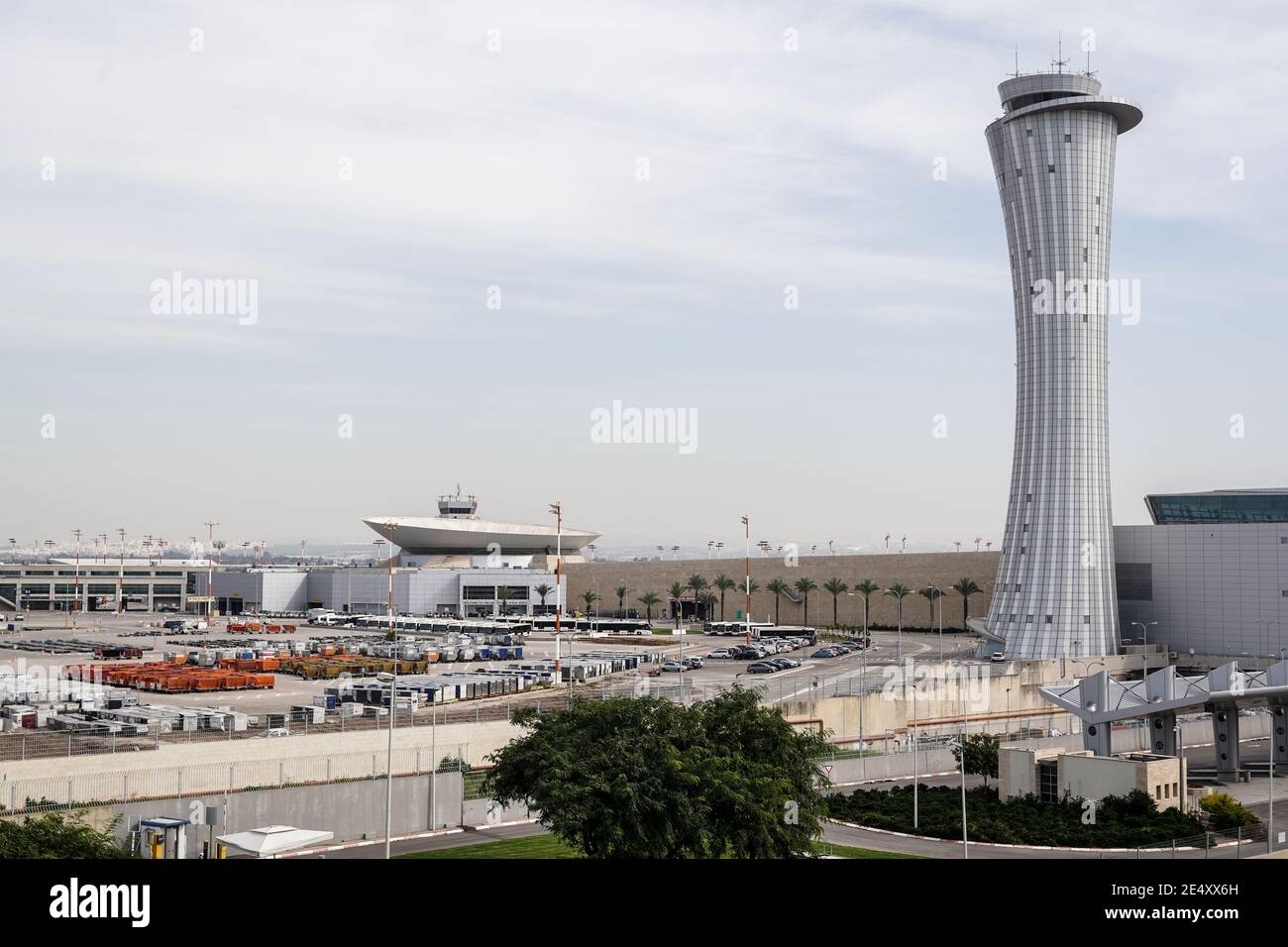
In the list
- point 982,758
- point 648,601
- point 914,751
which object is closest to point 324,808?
point 914,751

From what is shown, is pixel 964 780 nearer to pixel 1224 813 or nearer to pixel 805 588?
pixel 1224 813

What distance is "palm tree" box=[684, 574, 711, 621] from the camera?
516 ft

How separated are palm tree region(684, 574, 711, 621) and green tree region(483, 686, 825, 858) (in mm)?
117065

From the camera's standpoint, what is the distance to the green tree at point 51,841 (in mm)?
28266

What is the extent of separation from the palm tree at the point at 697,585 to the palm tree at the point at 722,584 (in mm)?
1313

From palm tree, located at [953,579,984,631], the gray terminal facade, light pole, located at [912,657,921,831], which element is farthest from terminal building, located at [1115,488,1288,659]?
light pole, located at [912,657,921,831]

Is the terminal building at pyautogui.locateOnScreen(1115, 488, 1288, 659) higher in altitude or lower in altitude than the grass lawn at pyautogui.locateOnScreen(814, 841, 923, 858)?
higher

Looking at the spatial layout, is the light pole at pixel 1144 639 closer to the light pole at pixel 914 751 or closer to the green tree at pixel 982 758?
the light pole at pixel 914 751

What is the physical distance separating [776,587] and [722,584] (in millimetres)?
8755

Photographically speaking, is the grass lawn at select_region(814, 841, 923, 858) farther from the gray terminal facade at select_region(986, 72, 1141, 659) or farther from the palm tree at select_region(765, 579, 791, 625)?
the palm tree at select_region(765, 579, 791, 625)
